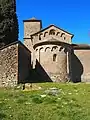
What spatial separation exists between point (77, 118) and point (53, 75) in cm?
2356

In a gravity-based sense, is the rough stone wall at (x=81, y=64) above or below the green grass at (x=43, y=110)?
above

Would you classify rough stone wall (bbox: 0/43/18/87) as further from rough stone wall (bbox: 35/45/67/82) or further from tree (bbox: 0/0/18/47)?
tree (bbox: 0/0/18/47)

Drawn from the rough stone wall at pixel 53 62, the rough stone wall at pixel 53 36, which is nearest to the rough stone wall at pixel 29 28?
the rough stone wall at pixel 53 36

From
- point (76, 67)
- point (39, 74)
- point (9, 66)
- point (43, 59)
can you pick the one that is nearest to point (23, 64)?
point (9, 66)

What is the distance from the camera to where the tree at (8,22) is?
3750cm

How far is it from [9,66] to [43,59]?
8.10m

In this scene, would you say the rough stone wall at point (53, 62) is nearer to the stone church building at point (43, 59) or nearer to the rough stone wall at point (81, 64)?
the stone church building at point (43, 59)

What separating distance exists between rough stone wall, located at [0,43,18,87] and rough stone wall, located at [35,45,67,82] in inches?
289

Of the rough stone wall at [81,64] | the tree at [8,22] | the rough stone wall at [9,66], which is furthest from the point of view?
the rough stone wall at [81,64]

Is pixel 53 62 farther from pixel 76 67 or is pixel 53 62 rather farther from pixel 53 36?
pixel 76 67

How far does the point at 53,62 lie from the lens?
3422 centimetres

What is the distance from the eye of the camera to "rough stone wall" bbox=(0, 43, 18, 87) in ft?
88.7

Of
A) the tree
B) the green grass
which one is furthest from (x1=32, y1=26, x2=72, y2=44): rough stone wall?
the green grass

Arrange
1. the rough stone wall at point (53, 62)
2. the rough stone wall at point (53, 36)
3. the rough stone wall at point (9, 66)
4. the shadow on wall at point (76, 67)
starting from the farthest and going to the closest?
the shadow on wall at point (76, 67) < the rough stone wall at point (53, 36) < the rough stone wall at point (53, 62) < the rough stone wall at point (9, 66)
